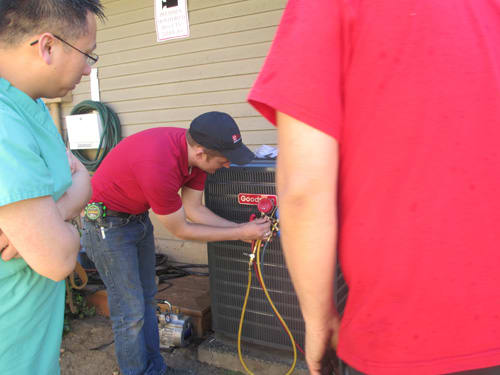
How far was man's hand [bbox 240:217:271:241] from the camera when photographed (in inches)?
89.4

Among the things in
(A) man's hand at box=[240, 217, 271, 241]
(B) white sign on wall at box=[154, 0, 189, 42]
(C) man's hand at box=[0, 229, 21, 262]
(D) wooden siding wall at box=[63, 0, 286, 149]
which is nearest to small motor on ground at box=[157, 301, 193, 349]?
(A) man's hand at box=[240, 217, 271, 241]

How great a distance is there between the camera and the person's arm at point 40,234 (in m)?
0.90

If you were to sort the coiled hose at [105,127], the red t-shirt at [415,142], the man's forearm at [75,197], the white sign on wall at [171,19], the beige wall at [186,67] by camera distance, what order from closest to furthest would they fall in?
the red t-shirt at [415,142]
the man's forearm at [75,197]
the beige wall at [186,67]
the white sign on wall at [171,19]
the coiled hose at [105,127]

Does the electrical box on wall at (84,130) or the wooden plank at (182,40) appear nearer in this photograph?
the wooden plank at (182,40)

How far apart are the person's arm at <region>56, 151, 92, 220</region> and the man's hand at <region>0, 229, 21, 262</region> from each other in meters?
0.20

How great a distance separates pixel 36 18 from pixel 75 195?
54 cm

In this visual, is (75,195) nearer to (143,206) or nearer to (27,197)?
(27,197)

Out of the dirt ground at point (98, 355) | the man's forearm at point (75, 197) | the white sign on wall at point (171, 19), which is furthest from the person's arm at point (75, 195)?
the white sign on wall at point (171, 19)

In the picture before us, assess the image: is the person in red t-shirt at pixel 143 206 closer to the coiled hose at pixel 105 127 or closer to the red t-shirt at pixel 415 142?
the red t-shirt at pixel 415 142

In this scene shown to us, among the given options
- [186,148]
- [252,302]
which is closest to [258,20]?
[186,148]

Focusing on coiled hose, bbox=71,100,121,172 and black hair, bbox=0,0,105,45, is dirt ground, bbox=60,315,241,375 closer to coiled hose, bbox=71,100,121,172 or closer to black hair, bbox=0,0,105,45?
coiled hose, bbox=71,100,121,172

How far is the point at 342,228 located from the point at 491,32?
50cm

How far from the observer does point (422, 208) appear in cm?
76

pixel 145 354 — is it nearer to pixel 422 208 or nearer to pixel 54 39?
pixel 54 39
